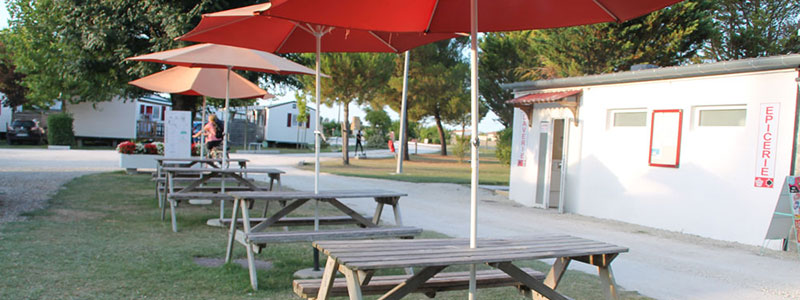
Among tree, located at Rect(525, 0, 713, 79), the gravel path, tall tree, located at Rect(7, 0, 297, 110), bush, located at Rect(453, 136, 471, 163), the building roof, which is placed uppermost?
tree, located at Rect(525, 0, 713, 79)

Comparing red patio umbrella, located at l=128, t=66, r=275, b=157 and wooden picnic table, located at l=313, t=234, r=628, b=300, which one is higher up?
red patio umbrella, located at l=128, t=66, r=275, b=157

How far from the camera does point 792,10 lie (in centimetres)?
1988

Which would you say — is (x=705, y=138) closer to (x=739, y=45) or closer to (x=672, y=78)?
(x=672, y=78)

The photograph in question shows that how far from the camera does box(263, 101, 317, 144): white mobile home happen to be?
37281mm

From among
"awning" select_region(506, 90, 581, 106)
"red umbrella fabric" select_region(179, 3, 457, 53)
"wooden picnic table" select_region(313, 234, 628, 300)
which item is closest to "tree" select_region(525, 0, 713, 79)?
"awning" select_region(506, 90, 581, 106)

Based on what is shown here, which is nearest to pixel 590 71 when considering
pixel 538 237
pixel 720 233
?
pixel 720 233

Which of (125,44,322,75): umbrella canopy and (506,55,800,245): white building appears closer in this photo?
(125,44,322,75): umbrella canopy

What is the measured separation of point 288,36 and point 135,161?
10.1 meters

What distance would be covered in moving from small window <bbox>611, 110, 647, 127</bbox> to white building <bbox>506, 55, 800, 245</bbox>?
16 millimetres

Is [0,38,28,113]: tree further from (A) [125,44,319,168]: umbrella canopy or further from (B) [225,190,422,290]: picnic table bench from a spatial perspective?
(B) [225,190,422,290]: picnic table bench

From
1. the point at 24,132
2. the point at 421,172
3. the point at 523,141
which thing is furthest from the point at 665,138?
the point at 24,132

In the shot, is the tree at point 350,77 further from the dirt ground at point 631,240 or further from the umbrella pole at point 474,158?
the umbrella pole at point 474,158

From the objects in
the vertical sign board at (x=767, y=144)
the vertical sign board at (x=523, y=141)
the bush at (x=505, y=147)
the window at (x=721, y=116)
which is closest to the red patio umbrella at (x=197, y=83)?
the vertical sign board at (x=523, y=141)

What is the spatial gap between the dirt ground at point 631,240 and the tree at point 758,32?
1132 cm
